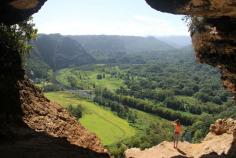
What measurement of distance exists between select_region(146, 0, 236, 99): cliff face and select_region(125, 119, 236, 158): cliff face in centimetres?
417

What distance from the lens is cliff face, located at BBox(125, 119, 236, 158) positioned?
3438cm

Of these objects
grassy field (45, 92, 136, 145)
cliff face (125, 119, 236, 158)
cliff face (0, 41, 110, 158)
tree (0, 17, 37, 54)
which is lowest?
grassy field (45, 92, 136, 145)

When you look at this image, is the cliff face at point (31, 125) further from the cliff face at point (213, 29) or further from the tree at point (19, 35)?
the cliff face at point (213, 29)

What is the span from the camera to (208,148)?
123 feet

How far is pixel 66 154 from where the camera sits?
79.6 feet

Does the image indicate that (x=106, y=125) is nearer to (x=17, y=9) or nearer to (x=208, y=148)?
(x=208, y=148)

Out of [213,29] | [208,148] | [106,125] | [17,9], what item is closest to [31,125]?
[17,9]

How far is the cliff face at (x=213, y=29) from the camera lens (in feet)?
97.3

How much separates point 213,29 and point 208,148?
1114 centimetres

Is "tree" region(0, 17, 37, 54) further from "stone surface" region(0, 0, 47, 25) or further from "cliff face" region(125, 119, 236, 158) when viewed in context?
"cliff face" region(125, 119, 236, 158)

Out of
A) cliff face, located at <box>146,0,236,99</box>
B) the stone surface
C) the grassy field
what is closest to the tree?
the stone surface

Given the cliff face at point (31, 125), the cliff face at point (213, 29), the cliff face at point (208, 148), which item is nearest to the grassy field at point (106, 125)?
the cliff face at point (208, 148)

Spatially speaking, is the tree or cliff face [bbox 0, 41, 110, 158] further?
the tree

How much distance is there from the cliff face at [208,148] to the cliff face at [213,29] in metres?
4.17
